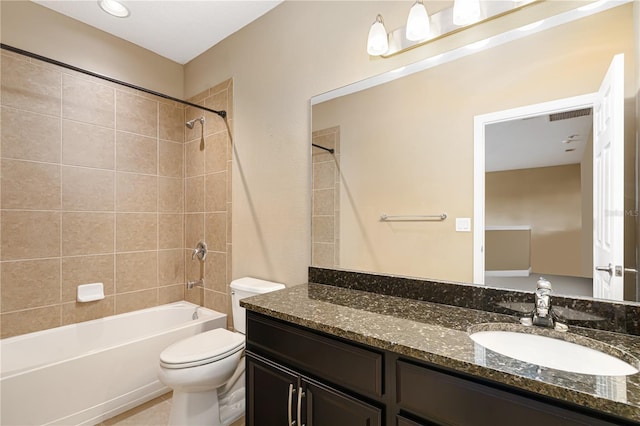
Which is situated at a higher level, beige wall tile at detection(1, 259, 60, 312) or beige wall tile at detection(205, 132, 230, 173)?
beige wall tile at detection(205, 132, 230, 173)

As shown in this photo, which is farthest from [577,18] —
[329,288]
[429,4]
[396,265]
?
[329,288]

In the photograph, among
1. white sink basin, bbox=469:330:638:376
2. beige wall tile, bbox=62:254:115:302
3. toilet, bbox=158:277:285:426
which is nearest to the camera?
white sink basin, bbox=469:330:638:376

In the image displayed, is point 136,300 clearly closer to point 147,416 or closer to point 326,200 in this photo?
point 147,416

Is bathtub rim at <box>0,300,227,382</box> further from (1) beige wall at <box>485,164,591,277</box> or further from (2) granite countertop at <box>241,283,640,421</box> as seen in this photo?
(1) beige wall at <box>485,164,591,277</box>

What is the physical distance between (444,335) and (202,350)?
1.38 m

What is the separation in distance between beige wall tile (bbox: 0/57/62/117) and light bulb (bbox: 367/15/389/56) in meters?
2.23

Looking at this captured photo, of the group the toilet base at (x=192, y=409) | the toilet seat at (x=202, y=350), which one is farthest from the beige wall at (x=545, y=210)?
the toilet base at (x=192, y=409)

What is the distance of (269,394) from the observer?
4.12 ft

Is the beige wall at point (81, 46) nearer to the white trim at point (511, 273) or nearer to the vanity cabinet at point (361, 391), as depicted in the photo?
the vanity cabinet at point (361, 391)

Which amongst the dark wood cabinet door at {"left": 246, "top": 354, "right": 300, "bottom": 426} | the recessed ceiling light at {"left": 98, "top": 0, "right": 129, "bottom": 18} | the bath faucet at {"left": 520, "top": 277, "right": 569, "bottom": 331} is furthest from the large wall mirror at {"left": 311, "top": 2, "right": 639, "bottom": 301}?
the recessed ceiling light at {"left": 98, "top": 0, "right": 129, "bottom": 18}

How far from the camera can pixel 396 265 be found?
1.47 m

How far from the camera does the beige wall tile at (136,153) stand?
2.46 metres

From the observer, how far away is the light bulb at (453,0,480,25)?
1217 mm

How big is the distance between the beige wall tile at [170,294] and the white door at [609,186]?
293 cm
